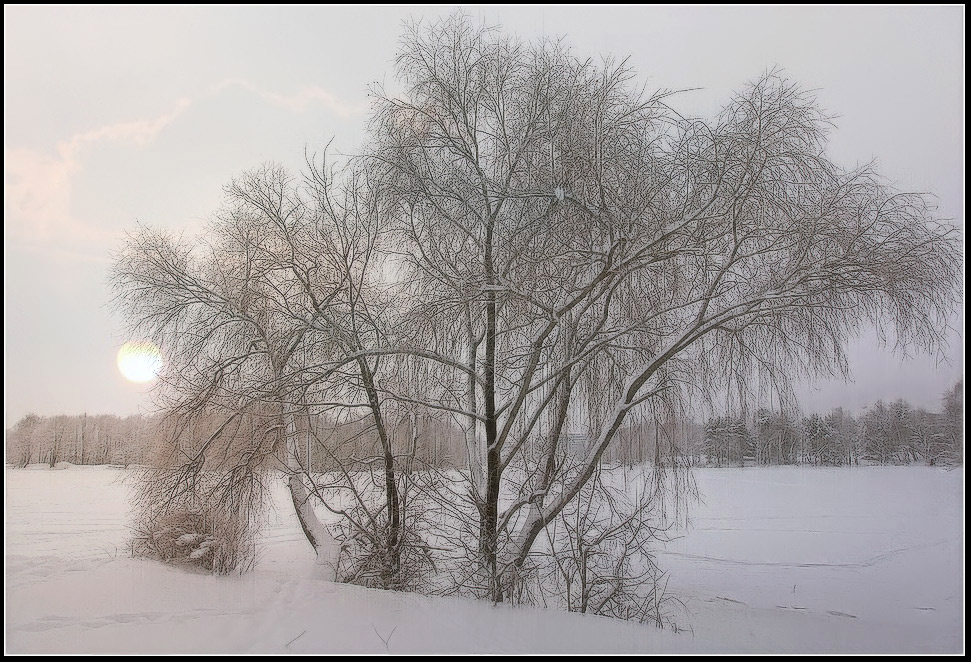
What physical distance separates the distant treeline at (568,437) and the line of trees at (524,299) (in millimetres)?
77

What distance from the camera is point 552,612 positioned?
16.0 feet

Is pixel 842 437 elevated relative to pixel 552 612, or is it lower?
elevated

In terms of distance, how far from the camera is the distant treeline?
18.8ft

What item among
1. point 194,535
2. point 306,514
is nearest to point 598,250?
point 306,514

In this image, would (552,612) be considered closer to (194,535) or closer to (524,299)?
(524,299)

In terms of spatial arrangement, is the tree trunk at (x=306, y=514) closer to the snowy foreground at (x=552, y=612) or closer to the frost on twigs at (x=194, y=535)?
the snowy foreground at (x=552, y=612)

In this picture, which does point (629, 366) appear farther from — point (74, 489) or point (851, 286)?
point (74, 489)

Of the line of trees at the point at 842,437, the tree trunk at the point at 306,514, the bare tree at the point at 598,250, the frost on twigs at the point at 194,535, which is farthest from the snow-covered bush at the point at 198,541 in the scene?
the line of trees at the point at 842,437

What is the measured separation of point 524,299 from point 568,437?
1.48 m

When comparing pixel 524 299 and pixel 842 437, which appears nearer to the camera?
pixel 524 299

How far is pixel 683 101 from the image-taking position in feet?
16.9

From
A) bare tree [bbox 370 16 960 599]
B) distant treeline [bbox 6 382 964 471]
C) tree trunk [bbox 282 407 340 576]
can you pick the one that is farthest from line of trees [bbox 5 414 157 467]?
bare tree [bbox 370 16 960 599]

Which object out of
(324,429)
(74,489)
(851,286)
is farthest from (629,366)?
(74,489)

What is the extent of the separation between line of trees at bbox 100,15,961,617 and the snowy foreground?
0.59 m
